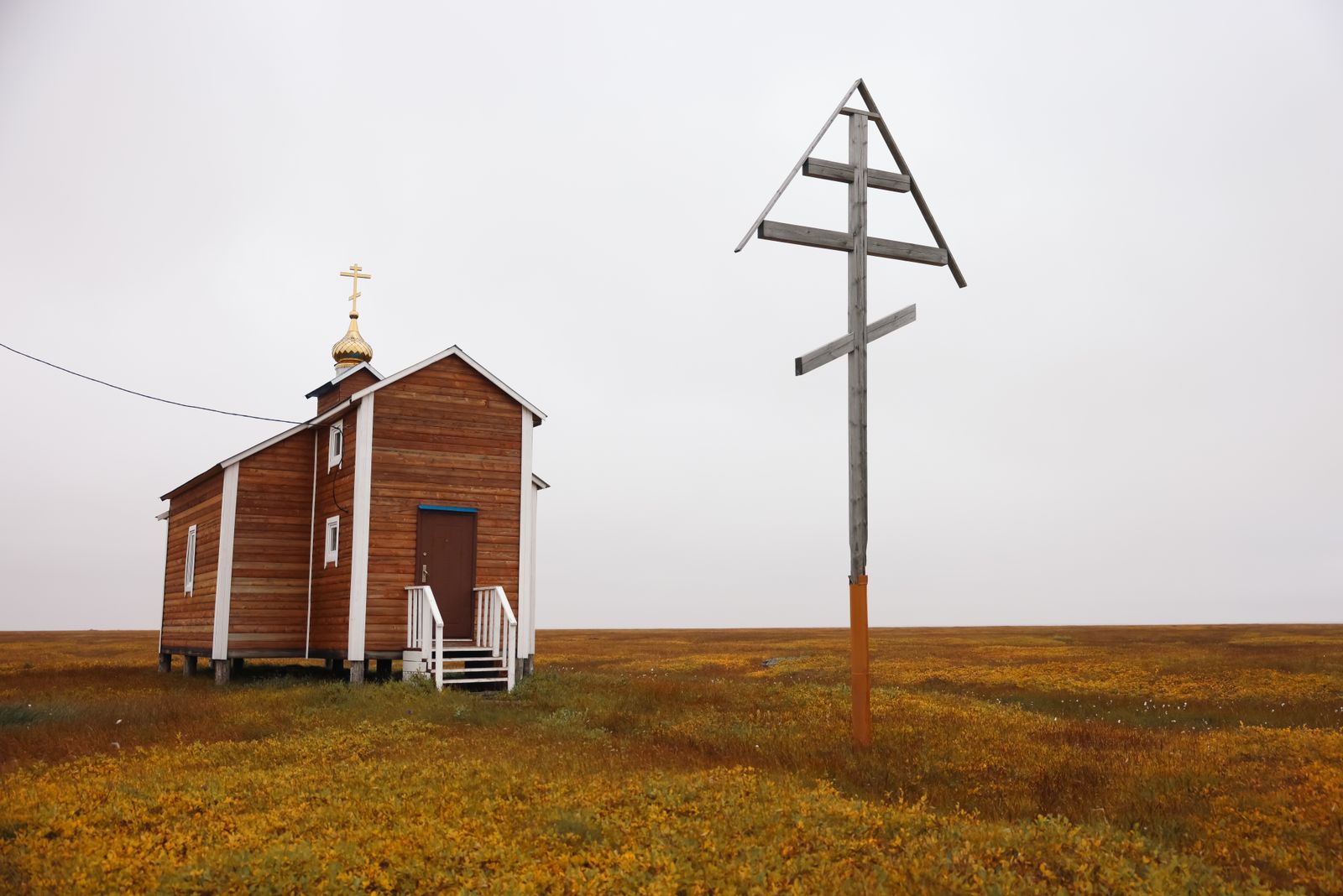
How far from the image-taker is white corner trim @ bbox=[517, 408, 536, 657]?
920 inches

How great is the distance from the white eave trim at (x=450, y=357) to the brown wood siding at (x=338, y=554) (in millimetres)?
924

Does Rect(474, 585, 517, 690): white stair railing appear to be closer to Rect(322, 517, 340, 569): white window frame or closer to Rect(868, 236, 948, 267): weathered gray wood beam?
Rect(322, 517, 340, 569): white window frame

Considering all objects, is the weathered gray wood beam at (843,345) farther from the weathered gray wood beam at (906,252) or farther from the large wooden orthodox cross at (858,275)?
the weathered gray wood beam at (906,252)

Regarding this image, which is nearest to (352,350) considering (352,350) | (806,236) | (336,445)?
(352,350)

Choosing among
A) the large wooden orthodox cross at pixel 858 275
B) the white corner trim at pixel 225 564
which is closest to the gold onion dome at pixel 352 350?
the white corner trim at pixel 225 564

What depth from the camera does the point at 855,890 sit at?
24.0 ft

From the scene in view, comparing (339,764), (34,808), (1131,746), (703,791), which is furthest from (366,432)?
(1131,746)

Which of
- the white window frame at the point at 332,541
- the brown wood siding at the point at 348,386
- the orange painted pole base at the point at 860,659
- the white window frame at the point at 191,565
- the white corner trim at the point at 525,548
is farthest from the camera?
the brown wood siding at the point at 348,386

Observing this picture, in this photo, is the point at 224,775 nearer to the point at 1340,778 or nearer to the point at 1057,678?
the point at 1340,778

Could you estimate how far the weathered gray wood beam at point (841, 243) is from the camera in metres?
12.9

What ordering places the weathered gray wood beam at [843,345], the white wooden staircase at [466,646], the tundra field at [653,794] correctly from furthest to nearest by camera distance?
the white wooden staircase at [466,646], the weathered gray wood beam at [843,345], the tundra field at [653,794]

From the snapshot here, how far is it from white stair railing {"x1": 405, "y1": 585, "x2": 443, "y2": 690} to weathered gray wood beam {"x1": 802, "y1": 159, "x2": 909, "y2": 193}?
12252mm

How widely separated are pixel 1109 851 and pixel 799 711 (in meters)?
9.71

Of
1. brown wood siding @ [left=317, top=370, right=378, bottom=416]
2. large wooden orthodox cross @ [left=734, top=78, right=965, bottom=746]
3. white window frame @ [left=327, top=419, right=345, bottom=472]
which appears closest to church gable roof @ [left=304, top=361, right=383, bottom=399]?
brown wood siding @ [left=317, top=370, right=378, bottom=416]
